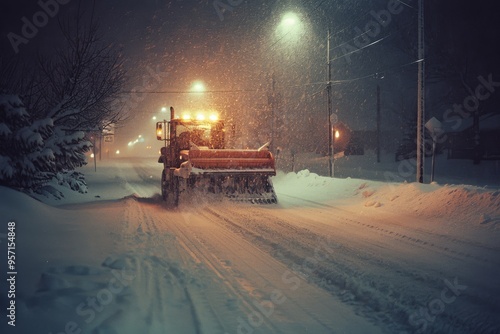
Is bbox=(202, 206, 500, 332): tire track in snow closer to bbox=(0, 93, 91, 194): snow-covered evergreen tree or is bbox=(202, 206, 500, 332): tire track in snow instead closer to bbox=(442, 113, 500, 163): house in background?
bbox=(0, 93, 91, 194): snow-covered evergreen tree


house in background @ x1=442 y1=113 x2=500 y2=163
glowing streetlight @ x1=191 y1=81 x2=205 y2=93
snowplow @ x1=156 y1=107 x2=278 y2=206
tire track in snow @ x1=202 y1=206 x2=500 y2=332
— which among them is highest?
glowing streetlight @ x1=191 y1=81 x2=205 y2=93

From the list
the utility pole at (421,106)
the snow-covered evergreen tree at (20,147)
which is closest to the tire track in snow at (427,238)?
the utility pole at (421,106)

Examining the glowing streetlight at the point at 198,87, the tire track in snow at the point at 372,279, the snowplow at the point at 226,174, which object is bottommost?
the tire track in snow at the point at 372,279

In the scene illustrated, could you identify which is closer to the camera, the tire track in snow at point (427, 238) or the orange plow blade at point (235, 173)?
the tire track in snow at point (427, 238)

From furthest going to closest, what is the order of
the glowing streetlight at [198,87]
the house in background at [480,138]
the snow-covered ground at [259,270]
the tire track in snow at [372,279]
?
the house in background at [480,138]
the glowing streetlight at [198,87]
the tire track in snow at [372,279]
the snow-covered ground at [259,270]

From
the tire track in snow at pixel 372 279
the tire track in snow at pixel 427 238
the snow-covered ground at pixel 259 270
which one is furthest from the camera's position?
the tire track in snow at pixel 427 238

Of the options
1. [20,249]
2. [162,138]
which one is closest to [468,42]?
[162,138]

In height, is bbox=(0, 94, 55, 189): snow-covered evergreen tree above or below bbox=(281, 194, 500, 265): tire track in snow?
above

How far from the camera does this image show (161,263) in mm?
6000

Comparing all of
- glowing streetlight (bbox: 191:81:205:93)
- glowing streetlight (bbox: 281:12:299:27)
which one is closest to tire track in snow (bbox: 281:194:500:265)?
glowing streetlight (bbox: 281:12:299:27)

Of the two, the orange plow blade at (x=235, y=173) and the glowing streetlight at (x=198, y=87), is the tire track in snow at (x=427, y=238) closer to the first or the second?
the orange plow blade at (x=235, y=173)

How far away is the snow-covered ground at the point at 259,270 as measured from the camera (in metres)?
4.06

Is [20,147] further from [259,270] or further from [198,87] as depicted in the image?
[198,87]

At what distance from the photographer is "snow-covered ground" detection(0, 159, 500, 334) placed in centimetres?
406
